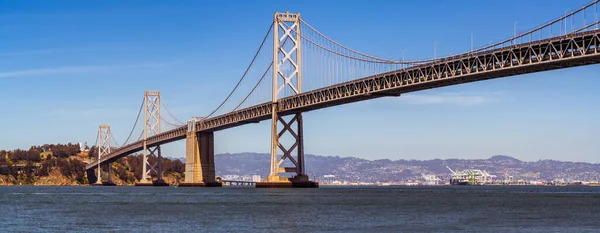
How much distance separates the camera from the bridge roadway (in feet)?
165

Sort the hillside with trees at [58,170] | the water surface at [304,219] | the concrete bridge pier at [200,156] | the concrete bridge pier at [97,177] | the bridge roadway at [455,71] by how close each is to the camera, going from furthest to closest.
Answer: the hillside with trees at [58,170] < the concrete bridge pier at [97,177] < the concrete bridge pier at [200,156] < the bridge roadway at [455,71] < the water surface at [304,219]

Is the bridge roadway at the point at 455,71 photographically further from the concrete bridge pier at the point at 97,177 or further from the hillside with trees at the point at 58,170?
the hillside with trees at the point at 58,170

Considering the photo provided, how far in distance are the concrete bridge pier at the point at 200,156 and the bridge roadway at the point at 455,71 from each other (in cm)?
1473

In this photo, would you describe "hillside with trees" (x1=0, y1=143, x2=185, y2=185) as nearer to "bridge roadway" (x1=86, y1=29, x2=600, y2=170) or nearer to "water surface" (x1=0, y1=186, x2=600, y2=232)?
"bridge roadway" (x1=86, y1=29, x2=600, y2=170)

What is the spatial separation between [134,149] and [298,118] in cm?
6279

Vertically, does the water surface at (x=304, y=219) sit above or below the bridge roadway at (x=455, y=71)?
A: below

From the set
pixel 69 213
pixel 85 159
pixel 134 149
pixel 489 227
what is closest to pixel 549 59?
pixel 489 227

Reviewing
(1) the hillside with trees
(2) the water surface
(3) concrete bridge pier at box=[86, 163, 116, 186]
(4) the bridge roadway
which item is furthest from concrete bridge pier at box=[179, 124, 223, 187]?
(1) the hillside with trees

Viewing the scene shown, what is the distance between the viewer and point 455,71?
196 ft

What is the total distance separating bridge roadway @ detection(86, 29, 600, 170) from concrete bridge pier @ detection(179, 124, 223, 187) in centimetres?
1473

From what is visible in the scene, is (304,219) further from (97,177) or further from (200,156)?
(97,177)

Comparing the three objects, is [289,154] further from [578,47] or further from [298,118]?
[578,47]

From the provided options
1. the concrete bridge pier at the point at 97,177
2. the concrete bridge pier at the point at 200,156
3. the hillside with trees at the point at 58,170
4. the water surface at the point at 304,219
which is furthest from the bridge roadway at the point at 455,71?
the hillside with trees at the point at 58,170

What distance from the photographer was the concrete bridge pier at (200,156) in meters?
103
